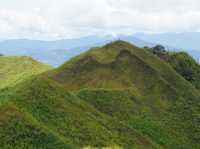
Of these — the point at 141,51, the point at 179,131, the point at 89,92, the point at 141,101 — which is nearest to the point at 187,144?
the point at 179,131

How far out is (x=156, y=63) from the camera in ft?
328

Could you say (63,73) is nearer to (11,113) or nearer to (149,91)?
(149,91)

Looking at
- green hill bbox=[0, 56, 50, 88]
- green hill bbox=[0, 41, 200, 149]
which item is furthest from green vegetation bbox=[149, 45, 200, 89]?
green hill bbox=[0, 56, 50, 88]

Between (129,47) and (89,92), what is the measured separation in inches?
863

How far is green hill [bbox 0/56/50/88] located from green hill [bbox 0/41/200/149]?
996 inches

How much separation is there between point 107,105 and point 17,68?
190ft

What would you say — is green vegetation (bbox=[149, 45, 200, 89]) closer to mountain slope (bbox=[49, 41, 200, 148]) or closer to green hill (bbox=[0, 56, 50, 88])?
mountain slope (bbox=[49, 41, 200, 148])

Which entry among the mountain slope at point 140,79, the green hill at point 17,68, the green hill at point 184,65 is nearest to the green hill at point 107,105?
the mountain slope at point 140,79

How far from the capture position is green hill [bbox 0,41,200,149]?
206 ft

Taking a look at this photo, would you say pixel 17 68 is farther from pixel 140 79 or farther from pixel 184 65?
pixel 140 79

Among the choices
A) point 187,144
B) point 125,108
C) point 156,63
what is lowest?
point 187,144

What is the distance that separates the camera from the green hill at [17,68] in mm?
123938

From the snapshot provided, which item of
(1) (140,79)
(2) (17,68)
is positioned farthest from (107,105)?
(2) (17,68)

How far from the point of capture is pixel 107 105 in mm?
84562
